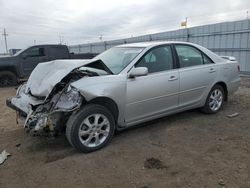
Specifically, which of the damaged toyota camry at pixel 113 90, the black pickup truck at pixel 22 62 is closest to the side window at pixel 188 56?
the damaged toyota camry at pixel 113 90

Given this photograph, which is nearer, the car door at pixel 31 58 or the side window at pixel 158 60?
the side window at pixel 158 60

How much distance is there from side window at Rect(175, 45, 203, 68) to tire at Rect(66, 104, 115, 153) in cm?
189

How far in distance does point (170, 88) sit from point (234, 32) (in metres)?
6.98

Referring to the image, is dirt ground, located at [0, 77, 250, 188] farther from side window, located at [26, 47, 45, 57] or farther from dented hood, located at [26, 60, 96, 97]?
side window, located at [26, 47, 45, 57]

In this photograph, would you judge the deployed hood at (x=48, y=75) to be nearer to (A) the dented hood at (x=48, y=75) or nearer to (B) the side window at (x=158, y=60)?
(A) the dented hood at (x=48, y=75)

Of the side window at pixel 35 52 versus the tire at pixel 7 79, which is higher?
the side window at pixel 35 52

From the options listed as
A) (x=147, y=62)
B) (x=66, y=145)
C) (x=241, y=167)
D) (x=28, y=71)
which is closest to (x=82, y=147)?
(x=66, y=145)

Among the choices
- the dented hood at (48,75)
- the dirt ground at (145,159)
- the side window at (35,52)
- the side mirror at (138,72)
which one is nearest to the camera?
the dirt ground at (145,159)

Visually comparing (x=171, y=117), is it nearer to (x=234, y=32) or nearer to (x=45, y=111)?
(x=45, y=111)

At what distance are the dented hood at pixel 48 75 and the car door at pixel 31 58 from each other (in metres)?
6.64

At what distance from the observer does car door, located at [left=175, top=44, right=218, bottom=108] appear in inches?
186

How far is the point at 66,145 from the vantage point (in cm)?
400

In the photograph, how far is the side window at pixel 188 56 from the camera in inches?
187

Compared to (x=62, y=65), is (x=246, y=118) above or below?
below
